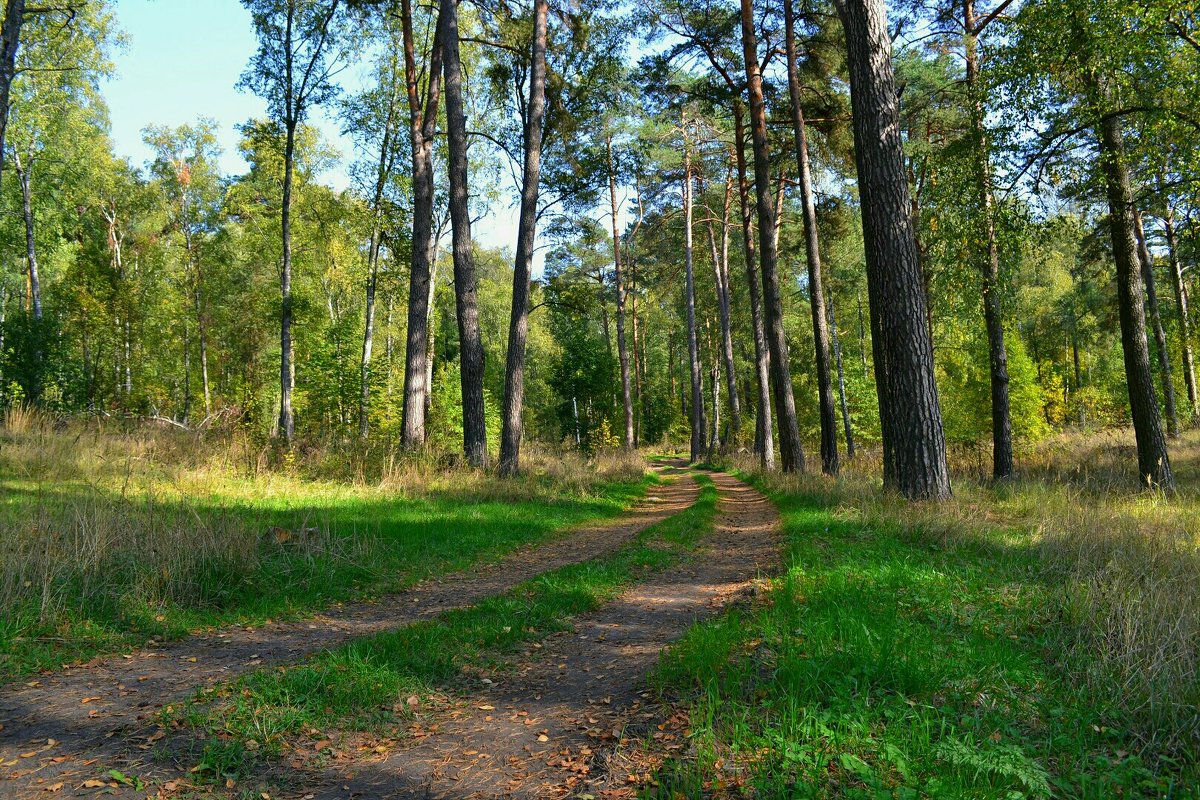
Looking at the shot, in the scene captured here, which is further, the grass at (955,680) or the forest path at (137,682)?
the forest path at (137,682)

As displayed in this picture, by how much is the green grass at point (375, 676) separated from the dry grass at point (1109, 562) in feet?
11.3

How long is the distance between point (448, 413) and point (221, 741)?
31695mm

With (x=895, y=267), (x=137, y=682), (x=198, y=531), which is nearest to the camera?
(x=137, y=682)

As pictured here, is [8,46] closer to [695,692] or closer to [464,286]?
[464,286]

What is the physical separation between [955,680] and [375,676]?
321 centimetres

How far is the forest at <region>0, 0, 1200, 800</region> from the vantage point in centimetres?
289

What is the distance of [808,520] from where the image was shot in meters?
8.68

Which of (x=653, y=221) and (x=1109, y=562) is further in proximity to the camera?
(x=653, y=221)

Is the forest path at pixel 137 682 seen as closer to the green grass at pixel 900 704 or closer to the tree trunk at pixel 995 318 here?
the green grass at pixel 900 704

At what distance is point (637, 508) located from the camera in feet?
44.8

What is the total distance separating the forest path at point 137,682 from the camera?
2916 millimetres

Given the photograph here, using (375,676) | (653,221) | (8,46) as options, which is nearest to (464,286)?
(8,46)

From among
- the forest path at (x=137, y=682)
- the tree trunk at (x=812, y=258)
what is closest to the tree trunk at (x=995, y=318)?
the tree trunk at (x=812, y=258)

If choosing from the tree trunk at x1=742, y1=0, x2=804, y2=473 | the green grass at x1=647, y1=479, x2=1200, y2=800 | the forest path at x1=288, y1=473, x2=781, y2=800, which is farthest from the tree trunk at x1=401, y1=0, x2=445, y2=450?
the green grass at x1=647, y1=479, x2=1200, y2=800
